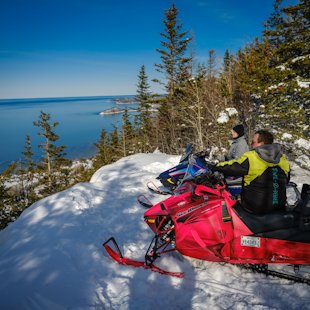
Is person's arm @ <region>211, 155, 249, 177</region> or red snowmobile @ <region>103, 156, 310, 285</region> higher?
person's arm @ <region>211, 155, 249, 177</region>

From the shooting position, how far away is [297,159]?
9.50 meters

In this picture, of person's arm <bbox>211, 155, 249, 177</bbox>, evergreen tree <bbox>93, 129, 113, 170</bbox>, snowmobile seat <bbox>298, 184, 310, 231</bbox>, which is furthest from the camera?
evergreen tree <bbox>93, 129, 113, 170</bbox>

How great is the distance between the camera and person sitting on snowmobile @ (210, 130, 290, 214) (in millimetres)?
2518

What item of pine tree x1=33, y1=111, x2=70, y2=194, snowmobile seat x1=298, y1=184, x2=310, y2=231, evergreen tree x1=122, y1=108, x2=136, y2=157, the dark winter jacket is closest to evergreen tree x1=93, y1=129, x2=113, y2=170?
evergreen tree x1=122, y1=108, x2=136, y2=157

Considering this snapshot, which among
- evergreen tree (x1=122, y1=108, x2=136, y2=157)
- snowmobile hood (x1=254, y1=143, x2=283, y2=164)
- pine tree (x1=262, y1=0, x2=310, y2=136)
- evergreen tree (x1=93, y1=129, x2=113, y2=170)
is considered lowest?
evergreen tree (x1=93, y1=129, x2=113, y2=170)

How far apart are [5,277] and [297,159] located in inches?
415

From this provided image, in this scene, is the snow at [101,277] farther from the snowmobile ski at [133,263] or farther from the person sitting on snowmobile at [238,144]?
the person sitting on snowmobile at [238,144]

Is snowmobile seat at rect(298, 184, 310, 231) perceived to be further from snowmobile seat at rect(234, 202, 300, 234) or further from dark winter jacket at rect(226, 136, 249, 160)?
dark winter jacket at rect(226, 136, 249, 160)

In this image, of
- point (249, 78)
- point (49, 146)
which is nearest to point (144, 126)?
point (49, 146)

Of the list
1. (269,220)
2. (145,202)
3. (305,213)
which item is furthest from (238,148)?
(305,213)

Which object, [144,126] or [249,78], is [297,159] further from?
[144,126]

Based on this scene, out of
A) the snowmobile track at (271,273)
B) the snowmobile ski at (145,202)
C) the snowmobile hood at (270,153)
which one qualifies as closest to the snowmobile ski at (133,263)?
the snowmobile track at (271,273)

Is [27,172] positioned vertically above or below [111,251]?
below

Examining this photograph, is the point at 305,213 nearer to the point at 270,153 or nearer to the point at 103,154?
the point at 270,153
